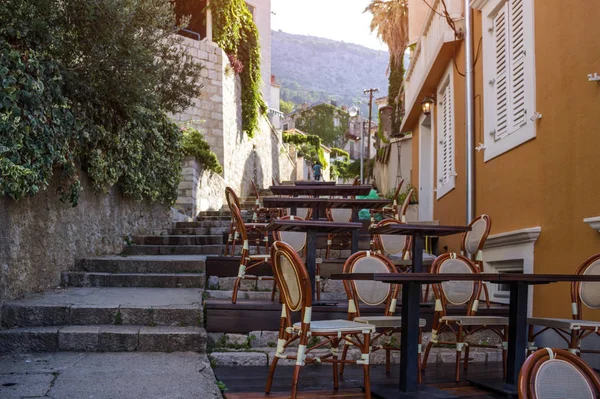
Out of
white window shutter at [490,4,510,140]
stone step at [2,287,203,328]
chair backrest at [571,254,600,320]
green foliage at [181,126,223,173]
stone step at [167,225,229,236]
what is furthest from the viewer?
green foliage at [181,126,223,173]

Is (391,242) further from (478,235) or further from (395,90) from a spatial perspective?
(395,90)

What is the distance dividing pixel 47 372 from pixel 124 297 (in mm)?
1636

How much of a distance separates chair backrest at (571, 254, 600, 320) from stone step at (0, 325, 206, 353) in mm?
2891

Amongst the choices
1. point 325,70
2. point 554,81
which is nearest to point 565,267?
point 554,81

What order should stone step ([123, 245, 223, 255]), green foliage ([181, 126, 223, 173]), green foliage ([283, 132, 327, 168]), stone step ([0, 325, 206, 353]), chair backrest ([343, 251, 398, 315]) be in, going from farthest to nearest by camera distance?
green foliage ([283, 132, 327, 168]), green foliage ([181, 126, 223, 173]), stone step ([123, 245, 223, 255]), stone step ([0, 325, 206, 353]), chair backrest ([343, 251, 398, 315])

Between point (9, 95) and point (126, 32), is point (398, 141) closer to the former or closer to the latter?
point (126, 32)

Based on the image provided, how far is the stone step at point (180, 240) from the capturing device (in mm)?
8594

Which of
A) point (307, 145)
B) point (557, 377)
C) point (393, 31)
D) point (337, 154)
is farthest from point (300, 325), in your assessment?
point (337, 154)

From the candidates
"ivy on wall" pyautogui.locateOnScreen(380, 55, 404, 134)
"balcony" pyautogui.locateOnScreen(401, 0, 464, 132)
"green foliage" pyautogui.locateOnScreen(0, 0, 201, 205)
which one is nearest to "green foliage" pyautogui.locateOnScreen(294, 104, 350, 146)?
"ivy on wall" pyautogui.locateOnScreen(380, 55, 404, 134)

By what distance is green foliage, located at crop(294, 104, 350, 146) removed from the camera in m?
58.2

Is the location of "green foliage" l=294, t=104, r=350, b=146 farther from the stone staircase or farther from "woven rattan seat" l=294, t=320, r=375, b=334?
"woven rattan seat" l=294, t=320, r=375, b=334

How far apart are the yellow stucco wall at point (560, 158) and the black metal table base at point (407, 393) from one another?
5.06ft

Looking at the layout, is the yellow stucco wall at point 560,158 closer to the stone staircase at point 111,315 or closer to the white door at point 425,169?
the stone staircase at point 111,315

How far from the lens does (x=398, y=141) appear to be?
17328 millimetres
